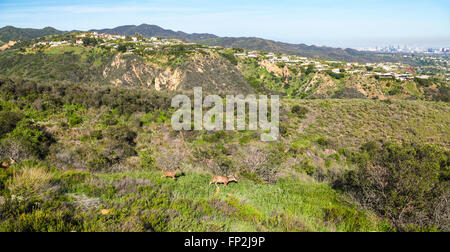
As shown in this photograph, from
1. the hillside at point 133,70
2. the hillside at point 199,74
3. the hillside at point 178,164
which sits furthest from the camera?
the hillside at point 133,70

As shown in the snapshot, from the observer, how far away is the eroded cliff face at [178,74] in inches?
2111

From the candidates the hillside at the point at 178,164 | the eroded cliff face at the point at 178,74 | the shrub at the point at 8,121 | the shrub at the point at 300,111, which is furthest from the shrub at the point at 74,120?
the eroded cliff face at the point at 178,74

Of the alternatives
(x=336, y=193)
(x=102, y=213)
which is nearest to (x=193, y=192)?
(x=102, y=213)

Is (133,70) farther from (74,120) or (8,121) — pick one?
(8,121)

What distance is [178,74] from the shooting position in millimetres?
55562

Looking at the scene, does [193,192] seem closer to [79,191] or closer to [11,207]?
[79,191]

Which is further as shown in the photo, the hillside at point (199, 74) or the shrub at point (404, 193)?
the hillside at point (199, 74)

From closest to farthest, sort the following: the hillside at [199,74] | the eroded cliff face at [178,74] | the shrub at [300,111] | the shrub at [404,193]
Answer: the shrub at [404,193] → the shrub at [300,111] → the hillside at [199,74] → the eroded cliff face at [178,74]

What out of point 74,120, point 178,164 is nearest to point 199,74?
point 74,120

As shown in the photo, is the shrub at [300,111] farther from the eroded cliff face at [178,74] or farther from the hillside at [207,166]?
the eroded cliff face at [178,74]

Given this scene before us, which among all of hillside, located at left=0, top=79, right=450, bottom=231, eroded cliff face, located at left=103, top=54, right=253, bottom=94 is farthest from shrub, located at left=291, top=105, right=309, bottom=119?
eroded cliff face, located at left=103, top=54, right=253, bottom=94

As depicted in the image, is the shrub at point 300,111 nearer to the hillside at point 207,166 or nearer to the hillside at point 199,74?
the hillside at point 207,166

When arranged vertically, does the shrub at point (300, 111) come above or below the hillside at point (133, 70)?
below

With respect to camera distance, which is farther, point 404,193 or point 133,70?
point 133,70
